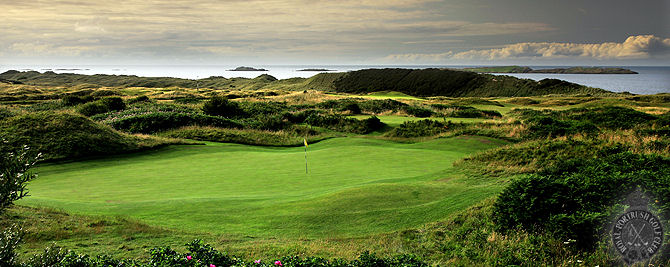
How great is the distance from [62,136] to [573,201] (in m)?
23.7

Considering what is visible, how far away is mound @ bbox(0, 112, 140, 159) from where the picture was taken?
19688mm

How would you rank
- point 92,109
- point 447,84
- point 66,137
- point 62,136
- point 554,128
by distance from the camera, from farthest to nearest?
point 447,84 < point 92,109 < point 554,128 < point 62,136 < point 66,137

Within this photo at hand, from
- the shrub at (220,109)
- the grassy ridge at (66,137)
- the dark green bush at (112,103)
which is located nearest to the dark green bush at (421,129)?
the grassy ridge at (66,137)

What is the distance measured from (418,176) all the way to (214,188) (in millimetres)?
7568

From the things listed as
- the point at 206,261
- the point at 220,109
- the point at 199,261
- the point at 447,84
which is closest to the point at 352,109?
the point at 220,109

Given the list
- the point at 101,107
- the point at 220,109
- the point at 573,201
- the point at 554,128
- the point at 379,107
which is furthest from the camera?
the point at 379,107

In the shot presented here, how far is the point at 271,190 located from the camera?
516 inches

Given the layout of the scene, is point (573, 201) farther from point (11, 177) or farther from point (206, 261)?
point (11, 177)

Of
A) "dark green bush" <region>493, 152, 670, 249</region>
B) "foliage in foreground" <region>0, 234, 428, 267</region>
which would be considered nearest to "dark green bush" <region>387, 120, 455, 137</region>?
"dark green bush" <region>493, 152, 670, 249</region>

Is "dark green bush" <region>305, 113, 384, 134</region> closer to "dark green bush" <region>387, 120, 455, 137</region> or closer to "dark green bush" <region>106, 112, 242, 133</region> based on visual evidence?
"dark green bush" <region>387, 120, 455, 137</region>

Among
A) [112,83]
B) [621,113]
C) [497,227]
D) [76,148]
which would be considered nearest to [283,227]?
[497,227]

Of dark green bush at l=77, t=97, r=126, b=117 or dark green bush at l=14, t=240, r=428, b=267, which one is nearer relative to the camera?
dark green bush at l=14, t=240, r=428, b=267

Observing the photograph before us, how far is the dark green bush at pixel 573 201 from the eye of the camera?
6965 millimetres

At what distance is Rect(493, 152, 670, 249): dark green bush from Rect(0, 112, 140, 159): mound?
806 inches
